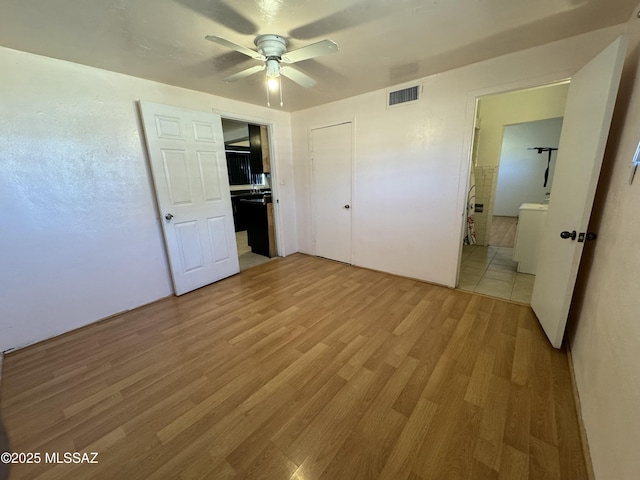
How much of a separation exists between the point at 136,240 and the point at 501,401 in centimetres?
337

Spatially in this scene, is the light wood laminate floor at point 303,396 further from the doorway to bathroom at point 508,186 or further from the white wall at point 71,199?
the doorway to bathroom at point 508,186

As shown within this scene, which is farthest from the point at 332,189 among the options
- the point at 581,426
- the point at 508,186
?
the point at 508,186

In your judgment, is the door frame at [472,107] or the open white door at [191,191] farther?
the open white door at [191,191]

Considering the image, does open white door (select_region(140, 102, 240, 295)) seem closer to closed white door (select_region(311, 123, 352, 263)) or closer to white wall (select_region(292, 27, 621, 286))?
closed white door (select_region(311, 123, 352, 263))

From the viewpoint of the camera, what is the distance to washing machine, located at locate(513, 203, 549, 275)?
10.1 feet

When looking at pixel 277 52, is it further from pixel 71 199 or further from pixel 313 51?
pixel 71 199

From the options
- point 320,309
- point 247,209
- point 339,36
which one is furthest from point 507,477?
point 247,209

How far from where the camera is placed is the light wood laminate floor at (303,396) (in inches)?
46.1

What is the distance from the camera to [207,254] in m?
3.12

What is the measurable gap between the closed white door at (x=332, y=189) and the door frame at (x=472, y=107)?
1.39 m

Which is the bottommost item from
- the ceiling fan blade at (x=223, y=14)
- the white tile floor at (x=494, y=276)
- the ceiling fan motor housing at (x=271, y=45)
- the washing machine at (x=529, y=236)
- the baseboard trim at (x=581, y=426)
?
the baseboard trim at (x=581, y=426)

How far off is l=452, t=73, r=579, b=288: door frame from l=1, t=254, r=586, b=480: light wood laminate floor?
3.48 feet

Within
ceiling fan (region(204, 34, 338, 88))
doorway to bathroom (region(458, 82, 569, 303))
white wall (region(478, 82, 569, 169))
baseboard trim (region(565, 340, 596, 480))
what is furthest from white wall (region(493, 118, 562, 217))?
ceiling fan (region(204, 34, 338, 88))

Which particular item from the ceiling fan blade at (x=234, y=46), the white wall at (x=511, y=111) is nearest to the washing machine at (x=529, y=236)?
the white wall at (x=511, y=111)
